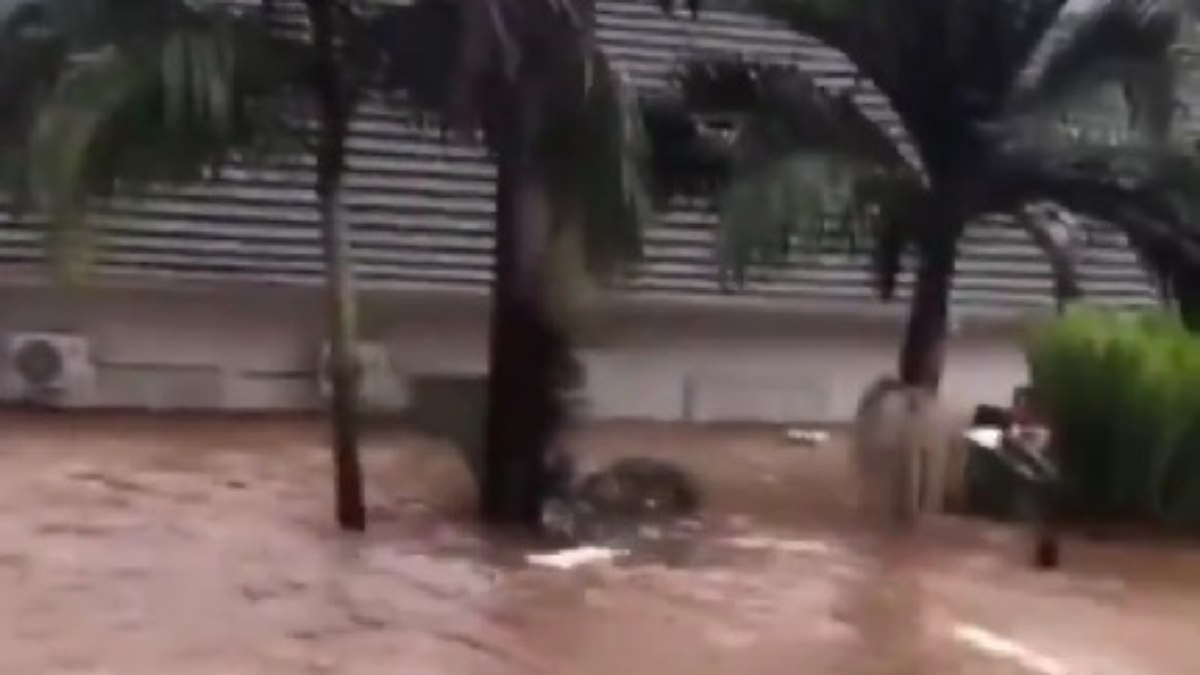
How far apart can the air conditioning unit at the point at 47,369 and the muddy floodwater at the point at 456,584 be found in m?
0.15

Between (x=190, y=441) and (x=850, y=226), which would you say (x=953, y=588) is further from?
(x=190, y=441)

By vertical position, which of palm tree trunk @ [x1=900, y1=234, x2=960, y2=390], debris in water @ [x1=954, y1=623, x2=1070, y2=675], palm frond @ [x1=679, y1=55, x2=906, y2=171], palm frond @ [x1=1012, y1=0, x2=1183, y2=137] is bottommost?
debris in water @ [x1=954, y1=623, x2=1070, y2=675]

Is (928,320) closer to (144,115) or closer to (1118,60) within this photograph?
(1118,60)

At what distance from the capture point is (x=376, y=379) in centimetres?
903

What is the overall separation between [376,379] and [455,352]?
69 centimetres

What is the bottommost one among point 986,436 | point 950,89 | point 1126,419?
point 986,436

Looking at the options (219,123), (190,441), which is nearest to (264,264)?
(190,441)

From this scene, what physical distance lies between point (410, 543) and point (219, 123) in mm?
1400

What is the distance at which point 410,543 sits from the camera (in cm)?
701

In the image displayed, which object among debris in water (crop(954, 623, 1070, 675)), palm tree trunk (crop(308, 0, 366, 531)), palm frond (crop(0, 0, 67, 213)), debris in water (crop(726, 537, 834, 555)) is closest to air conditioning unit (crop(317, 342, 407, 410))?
palm tree trunk (crop(308, 0, 366, 531))

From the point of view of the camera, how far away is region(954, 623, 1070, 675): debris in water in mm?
6082

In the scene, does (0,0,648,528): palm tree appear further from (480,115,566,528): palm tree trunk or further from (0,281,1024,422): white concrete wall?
(0,281,1024,422): white concrete wall

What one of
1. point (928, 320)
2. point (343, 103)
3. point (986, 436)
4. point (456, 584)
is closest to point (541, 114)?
point (343, 103)

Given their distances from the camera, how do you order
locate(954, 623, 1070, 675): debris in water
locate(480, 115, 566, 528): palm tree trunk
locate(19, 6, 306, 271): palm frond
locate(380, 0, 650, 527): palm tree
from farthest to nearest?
1. locate(480, 115, 566, 528): palm tree trunk
2. locate(380, 0, 650, 527): palm tree
3. locate(19, 6, 306, 271): palm frond
4. locate(954, 623, 1070, 675): debris in water
